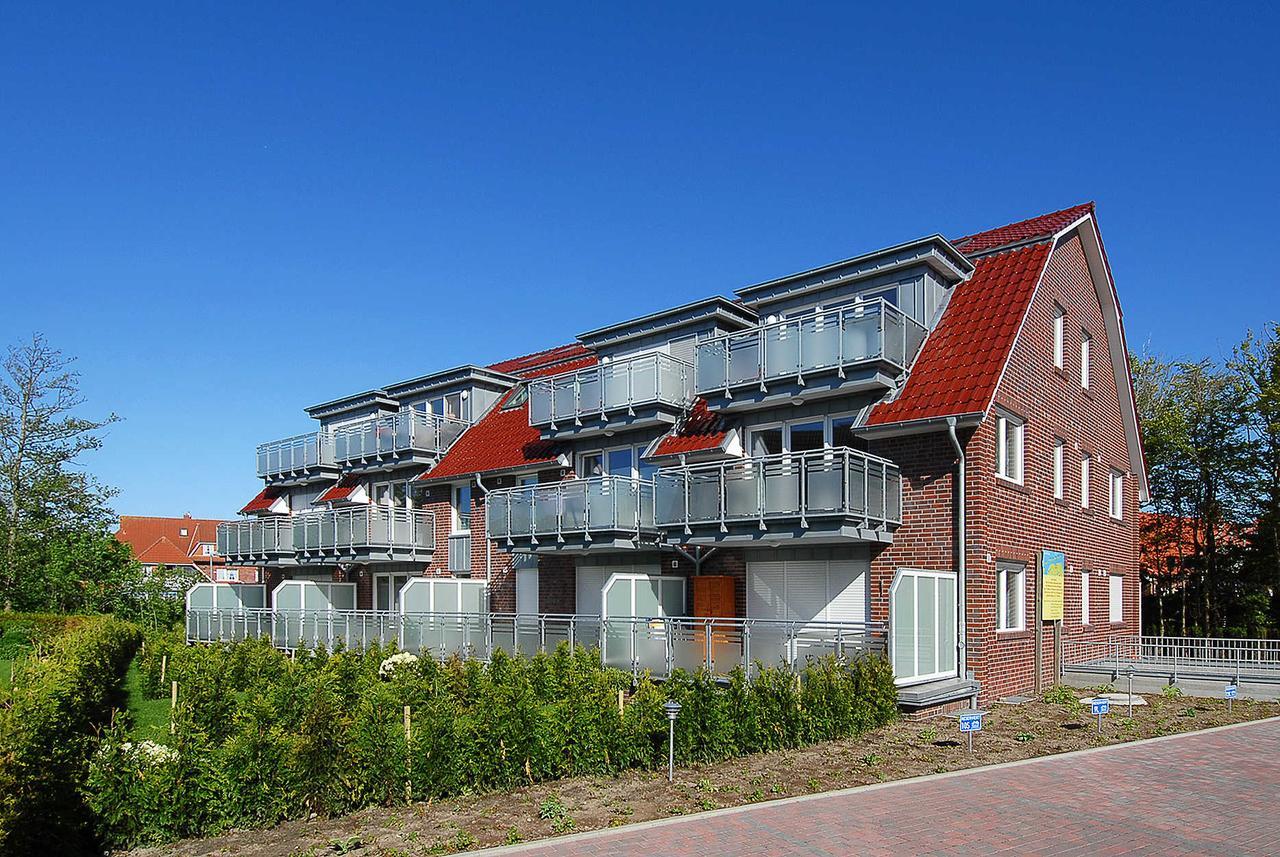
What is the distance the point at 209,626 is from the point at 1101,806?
2785cm

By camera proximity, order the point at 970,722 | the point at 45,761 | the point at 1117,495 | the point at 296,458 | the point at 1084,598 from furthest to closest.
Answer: the point at 296,458 → the point at 1117,495 → the point at 1084,598 → the point at 970,722 → the point at 45,761

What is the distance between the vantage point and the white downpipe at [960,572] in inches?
695

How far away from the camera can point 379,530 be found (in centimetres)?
2909

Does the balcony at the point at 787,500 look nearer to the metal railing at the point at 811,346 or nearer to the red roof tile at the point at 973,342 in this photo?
the red roof tile at the point at 973,342

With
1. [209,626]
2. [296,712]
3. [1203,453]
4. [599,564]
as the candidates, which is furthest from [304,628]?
[1203,453]

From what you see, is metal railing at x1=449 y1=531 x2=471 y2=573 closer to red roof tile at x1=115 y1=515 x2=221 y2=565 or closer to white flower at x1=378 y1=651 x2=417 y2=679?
white flower at x1=378 y1=651 x2=417 y2=679

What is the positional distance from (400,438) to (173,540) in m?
72.8

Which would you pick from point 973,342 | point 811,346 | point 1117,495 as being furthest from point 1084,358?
point 811,346

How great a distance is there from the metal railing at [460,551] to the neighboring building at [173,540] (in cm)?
5433

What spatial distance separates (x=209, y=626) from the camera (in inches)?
1232

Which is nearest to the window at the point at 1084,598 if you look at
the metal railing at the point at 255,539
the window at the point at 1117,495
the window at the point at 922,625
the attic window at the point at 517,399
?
the window at the point at 1117,495

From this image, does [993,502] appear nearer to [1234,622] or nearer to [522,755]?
[522,755]

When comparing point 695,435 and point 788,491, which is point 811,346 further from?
point 695,435

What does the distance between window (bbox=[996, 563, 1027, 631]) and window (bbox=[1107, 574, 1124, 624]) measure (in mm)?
6557
